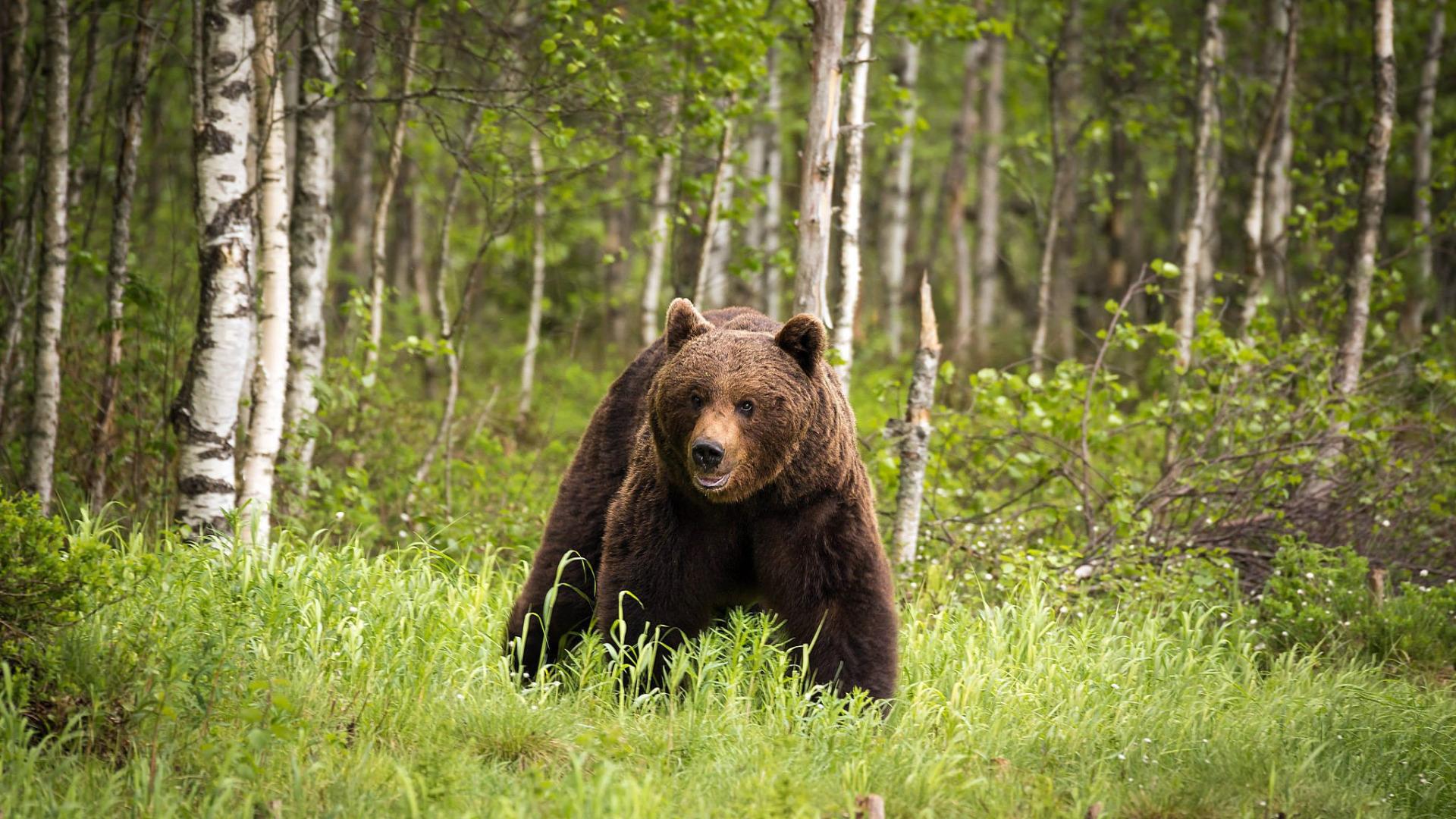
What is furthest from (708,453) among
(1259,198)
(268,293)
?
(1259,198)

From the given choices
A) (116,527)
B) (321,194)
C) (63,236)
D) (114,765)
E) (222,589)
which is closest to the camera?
(114,765)

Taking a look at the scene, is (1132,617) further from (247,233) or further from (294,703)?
(247,233)

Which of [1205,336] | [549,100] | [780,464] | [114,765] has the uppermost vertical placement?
[549,100]

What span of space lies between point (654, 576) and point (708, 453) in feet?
2.17

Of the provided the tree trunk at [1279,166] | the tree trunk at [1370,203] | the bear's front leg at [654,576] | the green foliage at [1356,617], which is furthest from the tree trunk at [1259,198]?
the bear's front leg at [654,576]

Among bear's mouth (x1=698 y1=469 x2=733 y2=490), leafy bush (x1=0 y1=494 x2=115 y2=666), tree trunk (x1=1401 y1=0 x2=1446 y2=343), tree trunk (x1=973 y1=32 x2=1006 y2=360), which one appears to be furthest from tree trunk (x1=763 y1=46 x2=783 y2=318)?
leafy bush (x1=0 y1=494 x2=115 y2=666)

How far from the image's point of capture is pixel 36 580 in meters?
3.93

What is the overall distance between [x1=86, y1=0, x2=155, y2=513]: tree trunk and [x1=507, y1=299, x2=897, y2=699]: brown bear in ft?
11.0

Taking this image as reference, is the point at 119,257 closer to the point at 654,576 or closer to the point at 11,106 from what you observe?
the point at 11,106

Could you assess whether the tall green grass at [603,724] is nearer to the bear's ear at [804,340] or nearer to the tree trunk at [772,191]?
the bear's ear at [804,340]

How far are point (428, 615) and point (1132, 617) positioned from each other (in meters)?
3.56

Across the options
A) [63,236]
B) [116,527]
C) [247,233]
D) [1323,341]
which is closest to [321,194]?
[63,236]

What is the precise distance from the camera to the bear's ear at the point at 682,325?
495 cm

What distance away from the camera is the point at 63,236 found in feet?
24.3
